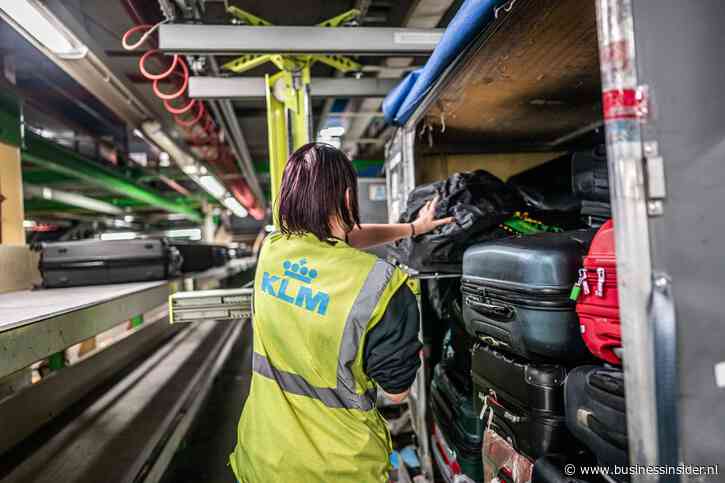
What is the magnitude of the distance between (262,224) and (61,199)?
32.8 ft

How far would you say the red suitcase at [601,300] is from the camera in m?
1.09


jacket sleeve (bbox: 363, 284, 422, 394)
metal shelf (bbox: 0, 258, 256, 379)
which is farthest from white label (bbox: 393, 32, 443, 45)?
metal shelf (bbox: 0, 258, 256, 379)

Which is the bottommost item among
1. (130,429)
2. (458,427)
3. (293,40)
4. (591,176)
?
(130,429)

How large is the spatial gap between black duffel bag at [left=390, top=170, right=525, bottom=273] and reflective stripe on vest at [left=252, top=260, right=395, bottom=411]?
0.92m

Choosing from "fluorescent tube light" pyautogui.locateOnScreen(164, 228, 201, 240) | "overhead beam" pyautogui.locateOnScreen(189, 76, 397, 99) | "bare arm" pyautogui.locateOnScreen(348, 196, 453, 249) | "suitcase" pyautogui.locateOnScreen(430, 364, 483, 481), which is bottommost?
"suitcase" pyautogui.locateOnScreen(430, 364, 483, 481)

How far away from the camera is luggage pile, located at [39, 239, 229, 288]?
3.16 m

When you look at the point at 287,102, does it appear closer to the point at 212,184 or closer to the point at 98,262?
the point at 98,262

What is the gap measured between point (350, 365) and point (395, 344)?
0.14 m

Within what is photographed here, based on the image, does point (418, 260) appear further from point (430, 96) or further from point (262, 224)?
point (262, 224)

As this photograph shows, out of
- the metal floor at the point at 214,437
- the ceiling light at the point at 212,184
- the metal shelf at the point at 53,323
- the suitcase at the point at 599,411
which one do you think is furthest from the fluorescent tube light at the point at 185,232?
the suitcase at the point at 599,411

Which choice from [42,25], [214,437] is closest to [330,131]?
[42,25]

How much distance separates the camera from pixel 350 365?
1.15 meters

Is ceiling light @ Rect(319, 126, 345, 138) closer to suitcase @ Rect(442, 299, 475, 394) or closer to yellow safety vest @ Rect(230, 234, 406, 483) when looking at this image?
suitcase @ Rect(442, 299, 475, 394)

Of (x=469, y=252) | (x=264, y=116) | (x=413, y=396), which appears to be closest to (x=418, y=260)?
(x=469, y=252)
